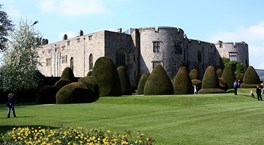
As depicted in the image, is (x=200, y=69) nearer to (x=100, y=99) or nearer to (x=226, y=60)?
(x=226, y=60)

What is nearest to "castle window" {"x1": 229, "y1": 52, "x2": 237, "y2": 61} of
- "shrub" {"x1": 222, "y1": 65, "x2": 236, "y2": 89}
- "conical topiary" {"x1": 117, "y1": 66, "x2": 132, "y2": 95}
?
"shrub" {"x1": 222, "y1": 65, "x2": 236, "y2": 89}

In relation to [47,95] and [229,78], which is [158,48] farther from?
[47,95]

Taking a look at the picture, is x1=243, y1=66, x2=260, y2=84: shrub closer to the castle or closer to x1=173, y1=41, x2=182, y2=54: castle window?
the castle

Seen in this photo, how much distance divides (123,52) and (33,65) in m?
13.4

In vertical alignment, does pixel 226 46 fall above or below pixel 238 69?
above

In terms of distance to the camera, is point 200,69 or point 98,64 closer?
point 98,64

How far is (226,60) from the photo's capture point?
202 ft

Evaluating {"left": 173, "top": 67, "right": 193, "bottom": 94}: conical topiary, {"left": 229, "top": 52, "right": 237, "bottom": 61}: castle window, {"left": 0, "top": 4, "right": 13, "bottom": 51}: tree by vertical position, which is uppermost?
{"left": 229, "top": 52, "right": 237, "bottom": 61}: castle window

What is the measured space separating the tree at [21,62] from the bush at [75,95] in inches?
375

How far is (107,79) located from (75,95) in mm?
3602

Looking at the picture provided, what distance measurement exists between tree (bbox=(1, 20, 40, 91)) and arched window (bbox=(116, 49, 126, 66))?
36.9 ft

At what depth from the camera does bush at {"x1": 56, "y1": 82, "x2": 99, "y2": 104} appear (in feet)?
89.0

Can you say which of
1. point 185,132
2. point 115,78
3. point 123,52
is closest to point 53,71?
point 123,52

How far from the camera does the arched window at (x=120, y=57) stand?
45.7m
